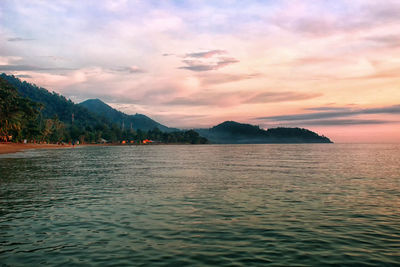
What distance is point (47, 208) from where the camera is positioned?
72.5ft

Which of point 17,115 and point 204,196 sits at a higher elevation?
point 17,115

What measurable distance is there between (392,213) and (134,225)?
16.8 meters

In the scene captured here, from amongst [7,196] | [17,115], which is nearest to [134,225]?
[7,196]

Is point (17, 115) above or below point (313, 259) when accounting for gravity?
above

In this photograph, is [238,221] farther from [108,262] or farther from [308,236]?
[108,262]

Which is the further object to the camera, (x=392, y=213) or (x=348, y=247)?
(x=392, y=213)

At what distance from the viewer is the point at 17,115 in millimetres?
129625

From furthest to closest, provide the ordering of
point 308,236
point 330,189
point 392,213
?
point 330,189 < point 392,213 < point 308,236

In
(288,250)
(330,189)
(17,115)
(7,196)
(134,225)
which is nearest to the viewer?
(288,250)

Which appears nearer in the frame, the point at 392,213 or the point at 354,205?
the point at 392,213

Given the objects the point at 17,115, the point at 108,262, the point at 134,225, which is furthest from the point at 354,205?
the point at 17,115

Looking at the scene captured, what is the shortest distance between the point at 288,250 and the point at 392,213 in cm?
1155

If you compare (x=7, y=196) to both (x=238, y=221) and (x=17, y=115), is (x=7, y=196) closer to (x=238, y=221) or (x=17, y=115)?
(x=238, y=221)

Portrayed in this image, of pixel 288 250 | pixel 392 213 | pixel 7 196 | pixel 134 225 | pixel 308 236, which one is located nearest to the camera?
pixel 288 250
